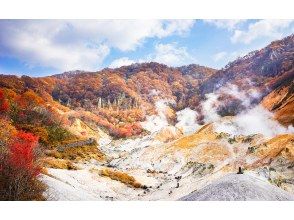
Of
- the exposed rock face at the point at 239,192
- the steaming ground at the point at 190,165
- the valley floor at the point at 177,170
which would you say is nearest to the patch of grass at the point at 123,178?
the valley floor at the point at 177,170

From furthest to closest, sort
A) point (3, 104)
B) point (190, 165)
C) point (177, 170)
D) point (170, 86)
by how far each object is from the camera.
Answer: point (170, 86), point (177, 170), point (190, 165), point (3, 104)

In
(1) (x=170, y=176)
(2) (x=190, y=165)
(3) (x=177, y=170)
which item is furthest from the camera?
(3) (x=177, y=170)

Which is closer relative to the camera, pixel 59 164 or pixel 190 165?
pixel 59 164

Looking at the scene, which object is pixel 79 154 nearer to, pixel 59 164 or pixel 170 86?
pixel 59 164

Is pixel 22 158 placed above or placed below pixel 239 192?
above

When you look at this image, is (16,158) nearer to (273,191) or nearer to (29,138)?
(29,138)

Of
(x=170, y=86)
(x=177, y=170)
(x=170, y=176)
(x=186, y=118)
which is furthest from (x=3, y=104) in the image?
(x=170, y=86)

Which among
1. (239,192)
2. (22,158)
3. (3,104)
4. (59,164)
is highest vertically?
(3,104)
